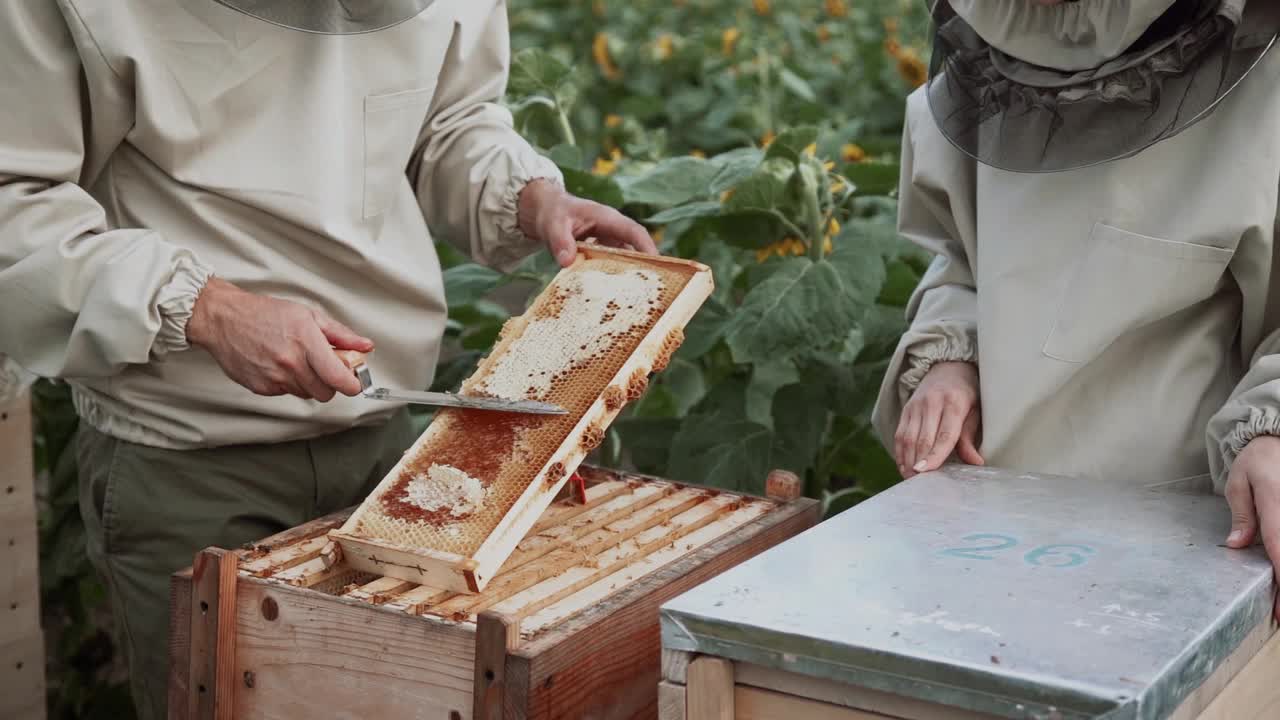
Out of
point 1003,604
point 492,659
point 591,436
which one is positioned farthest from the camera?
point 591,436

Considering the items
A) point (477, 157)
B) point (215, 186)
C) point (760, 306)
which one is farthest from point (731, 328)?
point (215, 186)

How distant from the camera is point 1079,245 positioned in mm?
1933

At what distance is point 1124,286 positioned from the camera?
→ 1.88m

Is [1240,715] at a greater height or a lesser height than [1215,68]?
lesser

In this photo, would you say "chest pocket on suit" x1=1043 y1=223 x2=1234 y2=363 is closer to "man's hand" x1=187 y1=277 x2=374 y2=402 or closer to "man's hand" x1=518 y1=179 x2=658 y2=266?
"man's hand" x1=518 y1=179 x2=658 y2=266

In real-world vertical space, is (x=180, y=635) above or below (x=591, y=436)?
below

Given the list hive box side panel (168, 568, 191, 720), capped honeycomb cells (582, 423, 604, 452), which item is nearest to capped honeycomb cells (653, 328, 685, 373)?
capped honeycomb cells (582, 423, 604, 452)

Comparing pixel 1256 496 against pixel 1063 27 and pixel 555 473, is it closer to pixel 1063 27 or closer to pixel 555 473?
pixel 1063 27

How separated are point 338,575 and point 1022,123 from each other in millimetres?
1092

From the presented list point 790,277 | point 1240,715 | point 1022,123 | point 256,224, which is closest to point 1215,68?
point 1022,123

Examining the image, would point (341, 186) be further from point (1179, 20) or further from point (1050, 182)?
point (1179, 20)

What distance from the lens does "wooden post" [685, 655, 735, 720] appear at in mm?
1371

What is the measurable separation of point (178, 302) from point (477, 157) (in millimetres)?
670

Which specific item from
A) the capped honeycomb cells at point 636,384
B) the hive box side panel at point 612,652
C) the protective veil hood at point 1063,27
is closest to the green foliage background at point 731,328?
the protective veil hood at point 1063,27
